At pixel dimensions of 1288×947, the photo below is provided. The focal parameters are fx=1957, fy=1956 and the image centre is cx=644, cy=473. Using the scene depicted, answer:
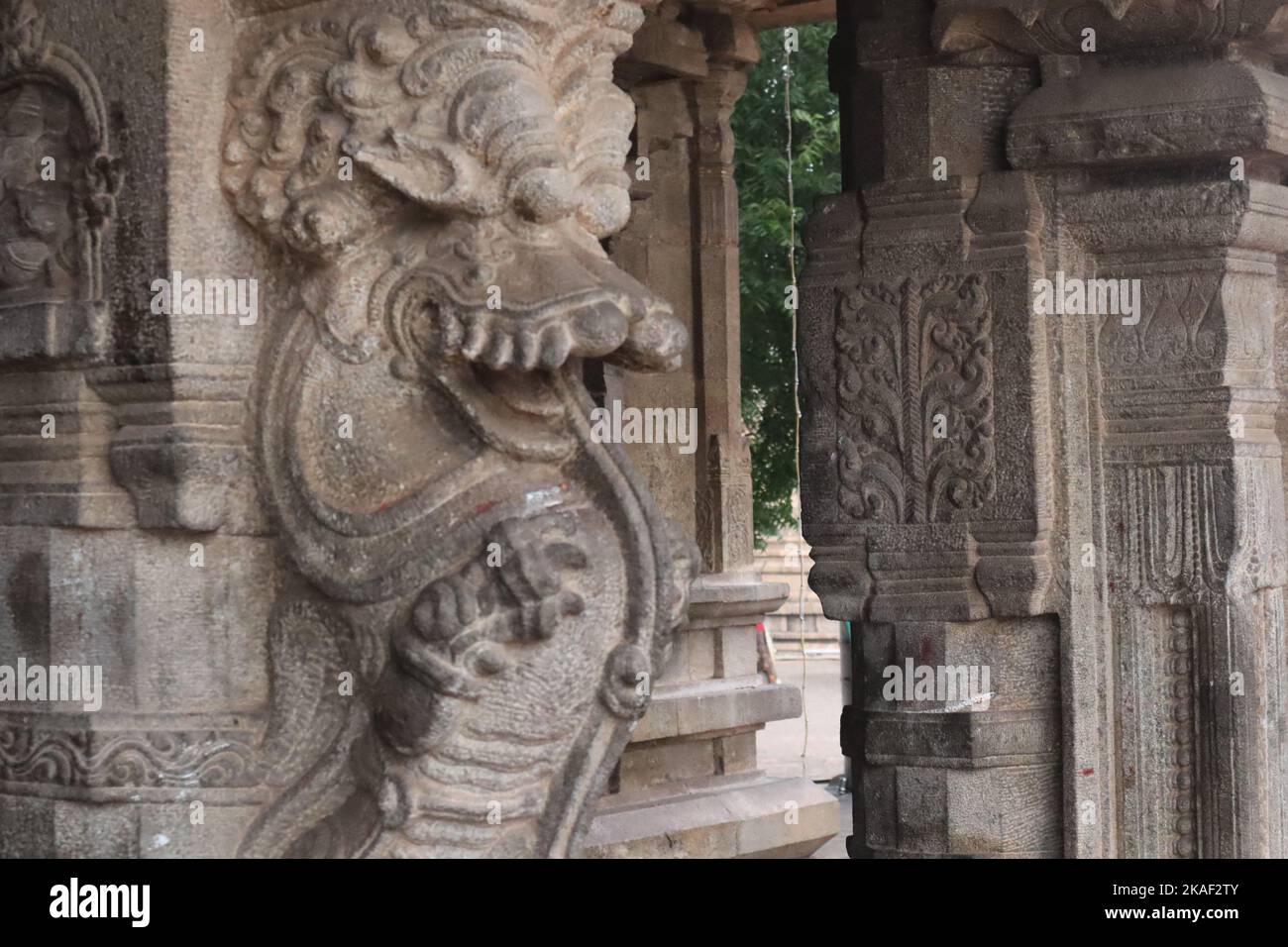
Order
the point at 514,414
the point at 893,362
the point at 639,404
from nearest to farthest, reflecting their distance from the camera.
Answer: the point at 514,414, the point at 893,362, the point at 639,404

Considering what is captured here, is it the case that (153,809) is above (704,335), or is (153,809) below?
below

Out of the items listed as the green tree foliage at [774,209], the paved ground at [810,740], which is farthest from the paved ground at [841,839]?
Answer: the green tree foliage at [774,209]

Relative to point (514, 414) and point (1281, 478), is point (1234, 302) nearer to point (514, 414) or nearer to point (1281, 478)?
point (1281, 478)

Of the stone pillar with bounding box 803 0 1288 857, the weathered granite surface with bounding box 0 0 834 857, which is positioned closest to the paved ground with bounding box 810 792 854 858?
the stone pillar with bounding box 803 0 1288 857

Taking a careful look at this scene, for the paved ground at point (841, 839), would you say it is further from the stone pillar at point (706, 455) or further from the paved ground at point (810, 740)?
the stone pillar at point (706, 455)

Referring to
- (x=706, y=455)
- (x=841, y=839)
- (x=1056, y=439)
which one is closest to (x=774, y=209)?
(x=841, y=839)

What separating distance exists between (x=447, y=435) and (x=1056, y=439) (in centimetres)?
279

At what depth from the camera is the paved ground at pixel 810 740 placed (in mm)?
13125

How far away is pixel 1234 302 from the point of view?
5.50 metres

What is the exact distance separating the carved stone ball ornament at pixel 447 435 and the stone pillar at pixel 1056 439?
8.07 feet

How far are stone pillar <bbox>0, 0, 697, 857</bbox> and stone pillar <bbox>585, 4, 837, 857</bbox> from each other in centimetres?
412

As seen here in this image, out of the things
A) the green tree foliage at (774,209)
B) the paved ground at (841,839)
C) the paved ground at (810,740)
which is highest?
the green tree foliage at (774,209)
